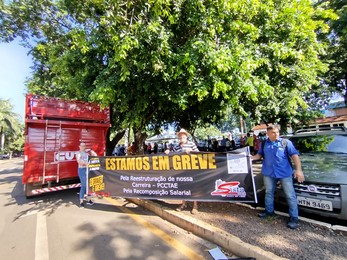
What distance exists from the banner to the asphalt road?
55 cm

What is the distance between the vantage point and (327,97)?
14164 millimetres

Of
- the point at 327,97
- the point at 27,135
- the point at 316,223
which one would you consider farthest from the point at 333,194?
the point at 327,97

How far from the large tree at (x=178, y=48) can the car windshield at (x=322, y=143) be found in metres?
1.71

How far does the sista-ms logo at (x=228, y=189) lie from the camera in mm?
4074

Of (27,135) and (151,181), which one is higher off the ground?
(27,135)

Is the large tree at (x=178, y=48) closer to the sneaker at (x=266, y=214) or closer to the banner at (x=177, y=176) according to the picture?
the banner at (x=177, y=176)

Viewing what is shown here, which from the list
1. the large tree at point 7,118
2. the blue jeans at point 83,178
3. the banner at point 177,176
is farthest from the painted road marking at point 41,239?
the large tree at point 7,118

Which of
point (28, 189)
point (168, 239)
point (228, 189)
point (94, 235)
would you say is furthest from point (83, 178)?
point (228, 189)

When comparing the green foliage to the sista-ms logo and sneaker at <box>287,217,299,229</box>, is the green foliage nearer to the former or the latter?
the sista-ms logo

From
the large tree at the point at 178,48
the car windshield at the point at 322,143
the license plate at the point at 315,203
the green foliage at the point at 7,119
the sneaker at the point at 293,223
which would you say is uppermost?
the green foliage at the point at 7,119

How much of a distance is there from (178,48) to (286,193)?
155 inches

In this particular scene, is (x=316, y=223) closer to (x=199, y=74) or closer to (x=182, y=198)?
(x=182, y=198)

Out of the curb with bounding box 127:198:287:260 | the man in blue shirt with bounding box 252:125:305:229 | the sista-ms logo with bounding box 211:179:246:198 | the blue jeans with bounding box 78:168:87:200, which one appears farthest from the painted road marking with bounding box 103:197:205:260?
the man in blue shirt with bounding box 252:125:305:229

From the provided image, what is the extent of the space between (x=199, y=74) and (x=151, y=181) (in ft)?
9.63
